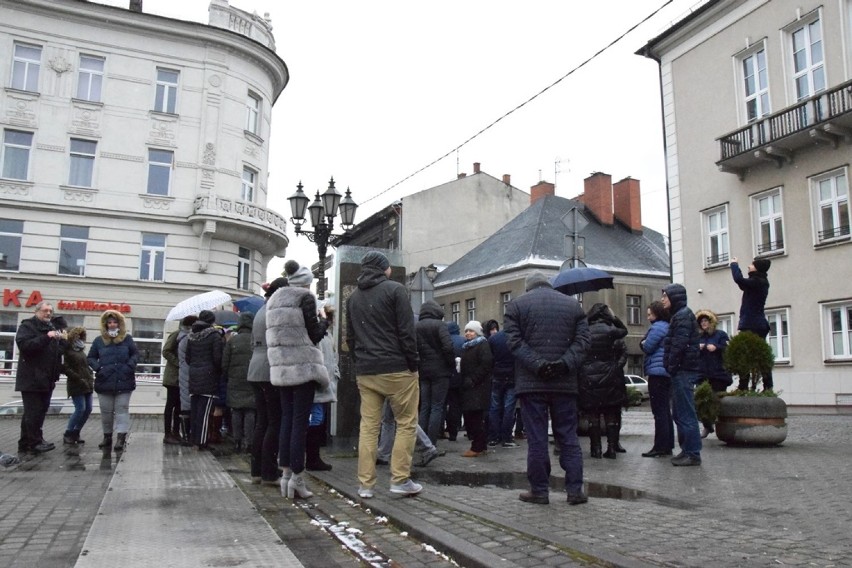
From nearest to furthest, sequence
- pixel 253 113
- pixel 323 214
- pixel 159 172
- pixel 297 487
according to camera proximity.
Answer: pixel 297 487, pixel 323 214, pixel 159 172, pixel 253 113

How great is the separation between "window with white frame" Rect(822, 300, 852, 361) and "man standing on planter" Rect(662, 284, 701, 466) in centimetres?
1232

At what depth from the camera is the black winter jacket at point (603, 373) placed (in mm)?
8219

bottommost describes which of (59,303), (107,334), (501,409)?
(501,409)

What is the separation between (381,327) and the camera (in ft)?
18.9

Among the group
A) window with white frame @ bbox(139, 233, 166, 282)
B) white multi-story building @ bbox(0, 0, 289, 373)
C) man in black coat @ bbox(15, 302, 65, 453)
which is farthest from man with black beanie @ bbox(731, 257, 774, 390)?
window with white frame @ bbox(139, 233, 166, 282)

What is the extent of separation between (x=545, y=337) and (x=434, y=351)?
316 centimetres

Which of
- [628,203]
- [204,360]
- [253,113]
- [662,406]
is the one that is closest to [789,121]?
[662,406]

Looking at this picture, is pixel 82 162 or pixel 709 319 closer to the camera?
pixel 709 319

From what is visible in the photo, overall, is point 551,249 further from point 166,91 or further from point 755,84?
point 166,91

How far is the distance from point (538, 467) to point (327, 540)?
5.63ft

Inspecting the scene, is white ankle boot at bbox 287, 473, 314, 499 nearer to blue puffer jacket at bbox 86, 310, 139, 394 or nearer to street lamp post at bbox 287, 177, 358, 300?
blue puffer jacket at bbox 86, 310, 139, 394

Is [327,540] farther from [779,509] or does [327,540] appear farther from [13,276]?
[13,276]

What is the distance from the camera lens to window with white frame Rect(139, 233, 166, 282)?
26484 millimetres

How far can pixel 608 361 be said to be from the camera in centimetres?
830
